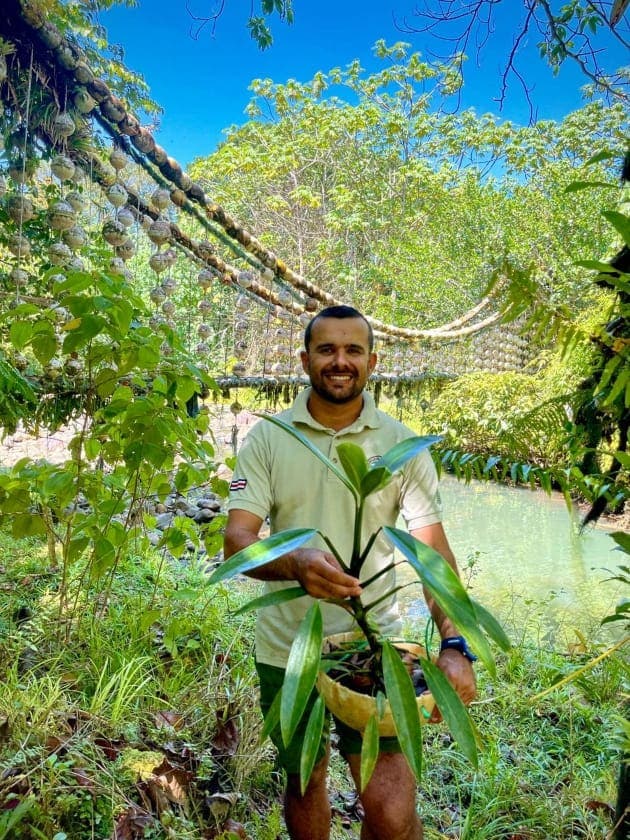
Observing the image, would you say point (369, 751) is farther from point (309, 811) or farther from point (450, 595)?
point (309, 811)

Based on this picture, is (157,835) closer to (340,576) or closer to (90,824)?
(90,824)

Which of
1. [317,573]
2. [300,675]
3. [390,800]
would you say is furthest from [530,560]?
[300,675]

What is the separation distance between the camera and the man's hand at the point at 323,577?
0.68 meters

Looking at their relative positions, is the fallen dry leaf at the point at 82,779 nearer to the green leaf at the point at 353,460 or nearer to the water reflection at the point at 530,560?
the green leaf at the point at 353,460

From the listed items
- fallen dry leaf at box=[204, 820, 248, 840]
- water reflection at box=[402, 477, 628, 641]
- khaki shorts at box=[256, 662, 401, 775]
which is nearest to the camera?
khaki shorts at box=[256, 662, 401, 775]

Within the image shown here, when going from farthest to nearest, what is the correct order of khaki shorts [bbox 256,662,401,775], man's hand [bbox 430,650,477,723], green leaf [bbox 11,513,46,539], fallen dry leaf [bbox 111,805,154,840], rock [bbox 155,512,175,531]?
rock [bbox 155,512,175,531], green leaf [bbox 11,513,46,539], fallen dry leaf [bbox 111,805,154,840], khaki shorts [bbox 256,662,401,775], man's hand [bbox 430,650,477,723]

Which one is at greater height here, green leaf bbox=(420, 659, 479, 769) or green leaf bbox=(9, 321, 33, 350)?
green leaf bbox=(9, 321, 33, 350)

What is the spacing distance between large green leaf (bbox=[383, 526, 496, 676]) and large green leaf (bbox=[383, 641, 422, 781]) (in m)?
0.08

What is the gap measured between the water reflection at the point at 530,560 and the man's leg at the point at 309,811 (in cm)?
123

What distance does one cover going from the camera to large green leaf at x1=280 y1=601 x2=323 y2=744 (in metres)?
0.54

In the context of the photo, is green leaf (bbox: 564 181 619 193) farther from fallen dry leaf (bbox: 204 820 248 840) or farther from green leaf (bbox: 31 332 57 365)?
fallen dry leaf (bbox: 204 820 248 840)

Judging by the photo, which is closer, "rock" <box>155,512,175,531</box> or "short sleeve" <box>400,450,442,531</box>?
"short sleeve" <box>400,450,442,531</box>

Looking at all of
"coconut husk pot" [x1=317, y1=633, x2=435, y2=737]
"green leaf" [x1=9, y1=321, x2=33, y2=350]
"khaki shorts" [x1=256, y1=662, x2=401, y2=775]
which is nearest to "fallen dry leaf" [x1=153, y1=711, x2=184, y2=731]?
"khaki shorts" [x1=256, y1=662, x2=401, y2=775]

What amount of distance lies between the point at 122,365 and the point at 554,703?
1621 mm
